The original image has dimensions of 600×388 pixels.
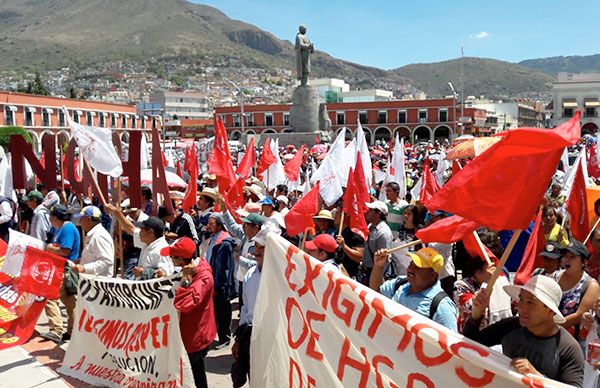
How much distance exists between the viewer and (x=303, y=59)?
101 feet

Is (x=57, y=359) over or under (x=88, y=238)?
under

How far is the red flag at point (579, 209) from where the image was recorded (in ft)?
20.6

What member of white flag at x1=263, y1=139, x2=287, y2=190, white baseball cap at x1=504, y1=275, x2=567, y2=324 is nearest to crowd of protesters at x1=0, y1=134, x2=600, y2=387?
white baseball cap at x1=504, y1=275, x2=567, y2=324

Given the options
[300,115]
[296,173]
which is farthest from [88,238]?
[300,115]

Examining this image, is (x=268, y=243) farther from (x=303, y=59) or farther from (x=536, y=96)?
(x=536, y=96)

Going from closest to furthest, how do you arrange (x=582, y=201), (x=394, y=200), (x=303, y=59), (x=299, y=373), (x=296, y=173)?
1. (x=299, y=373)
2. (x=582, y=201)
3. (x=394, y=200)
4. (x=296, y=173)
5. (x=303, y=59)

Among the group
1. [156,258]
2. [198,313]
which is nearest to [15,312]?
[156,258]

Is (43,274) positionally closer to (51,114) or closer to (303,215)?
(303,215)

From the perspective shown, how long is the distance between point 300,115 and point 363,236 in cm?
2572

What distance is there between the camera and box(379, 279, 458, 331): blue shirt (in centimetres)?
331

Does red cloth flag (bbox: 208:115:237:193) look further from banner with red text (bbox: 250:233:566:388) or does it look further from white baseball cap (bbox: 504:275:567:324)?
white baseball cap (bbox: 504:275:567:324)

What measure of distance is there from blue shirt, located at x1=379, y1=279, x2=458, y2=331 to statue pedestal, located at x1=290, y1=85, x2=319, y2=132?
91.8ft

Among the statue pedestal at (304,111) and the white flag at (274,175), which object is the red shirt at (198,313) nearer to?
the white flag at (274,175)

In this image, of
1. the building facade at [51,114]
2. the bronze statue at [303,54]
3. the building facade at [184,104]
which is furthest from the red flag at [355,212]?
the building facade at [184,104]
